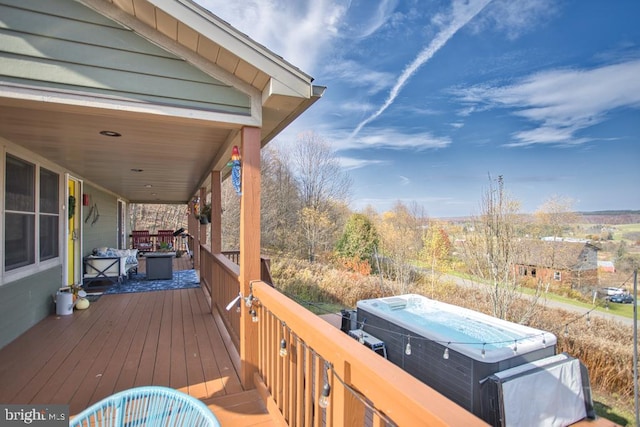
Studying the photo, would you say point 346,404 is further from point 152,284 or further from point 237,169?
point 152,284

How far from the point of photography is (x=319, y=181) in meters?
19.7

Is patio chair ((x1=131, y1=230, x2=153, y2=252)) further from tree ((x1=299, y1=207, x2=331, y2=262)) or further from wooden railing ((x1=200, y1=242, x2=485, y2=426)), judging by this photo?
wooden railing ((x1=200, y1=242, x2=485, y2=426))

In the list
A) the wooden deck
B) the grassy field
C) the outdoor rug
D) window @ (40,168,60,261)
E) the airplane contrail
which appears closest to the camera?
the wooden deck

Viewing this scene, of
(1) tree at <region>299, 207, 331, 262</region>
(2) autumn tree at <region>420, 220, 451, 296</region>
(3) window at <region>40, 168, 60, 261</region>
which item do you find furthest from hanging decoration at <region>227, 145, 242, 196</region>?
(1) tree at <region>299, 207, 331, 262</region>

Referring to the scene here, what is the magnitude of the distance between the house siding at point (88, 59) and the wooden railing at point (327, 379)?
159cm

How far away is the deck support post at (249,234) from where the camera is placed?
2.46 metres

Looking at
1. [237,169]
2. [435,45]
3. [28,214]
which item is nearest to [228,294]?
[237,169]

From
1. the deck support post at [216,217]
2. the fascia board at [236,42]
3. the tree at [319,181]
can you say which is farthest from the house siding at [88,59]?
the tree at [319,181]

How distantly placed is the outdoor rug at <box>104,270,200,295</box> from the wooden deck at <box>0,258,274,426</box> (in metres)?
1.56

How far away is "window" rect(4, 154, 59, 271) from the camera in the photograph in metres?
3.46

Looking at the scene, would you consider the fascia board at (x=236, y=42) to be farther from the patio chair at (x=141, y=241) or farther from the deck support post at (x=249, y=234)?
the patio chair at (x=141, y=241)

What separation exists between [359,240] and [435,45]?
45.4 ft

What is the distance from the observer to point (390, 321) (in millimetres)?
6848

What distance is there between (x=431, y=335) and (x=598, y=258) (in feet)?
20.9
